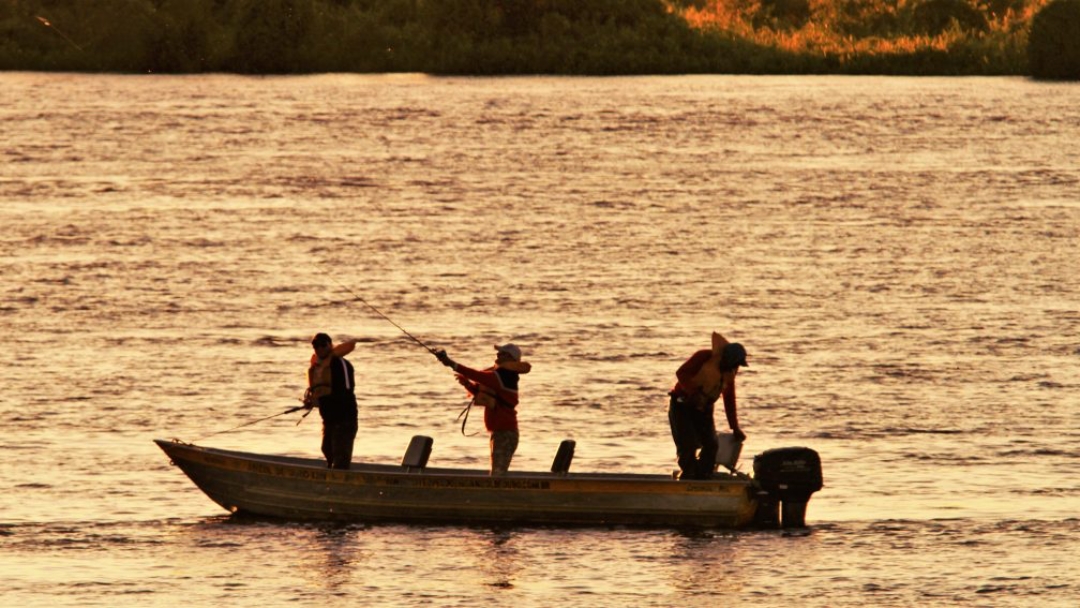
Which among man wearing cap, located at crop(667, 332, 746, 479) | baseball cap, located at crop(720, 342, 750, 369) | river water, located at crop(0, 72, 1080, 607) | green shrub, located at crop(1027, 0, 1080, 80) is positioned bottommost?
river water, located at crop(0, 72, 1080, 607)

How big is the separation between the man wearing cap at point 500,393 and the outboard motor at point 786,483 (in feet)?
9.30

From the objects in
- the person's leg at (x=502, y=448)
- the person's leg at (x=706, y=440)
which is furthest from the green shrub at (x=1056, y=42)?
the person's leg at (x=502, y=448)

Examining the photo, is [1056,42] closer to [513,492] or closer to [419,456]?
[419,456]

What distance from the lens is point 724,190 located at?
70.9 meters

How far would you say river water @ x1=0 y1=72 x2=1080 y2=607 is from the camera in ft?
77.9

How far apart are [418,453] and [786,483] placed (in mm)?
4289

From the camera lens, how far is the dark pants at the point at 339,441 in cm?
2506

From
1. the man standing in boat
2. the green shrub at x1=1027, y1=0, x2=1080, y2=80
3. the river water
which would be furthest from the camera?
the green shrub at x1=1027, y1=0, x2=1080, y2=80

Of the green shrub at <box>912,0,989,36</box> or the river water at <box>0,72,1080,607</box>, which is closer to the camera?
the river water at <box>0,72,1080,607</box>

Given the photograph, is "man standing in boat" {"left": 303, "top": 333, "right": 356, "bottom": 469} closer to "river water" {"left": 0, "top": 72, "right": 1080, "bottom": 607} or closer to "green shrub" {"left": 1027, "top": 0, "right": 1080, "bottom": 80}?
"river water" {"left": 0, "top": 72, "right": 1080, "bottom": 607}

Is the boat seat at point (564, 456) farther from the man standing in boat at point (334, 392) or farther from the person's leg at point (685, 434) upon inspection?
the man standing in boat at point (334, 392)

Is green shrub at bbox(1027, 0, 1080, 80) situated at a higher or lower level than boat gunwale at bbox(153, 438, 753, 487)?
higher

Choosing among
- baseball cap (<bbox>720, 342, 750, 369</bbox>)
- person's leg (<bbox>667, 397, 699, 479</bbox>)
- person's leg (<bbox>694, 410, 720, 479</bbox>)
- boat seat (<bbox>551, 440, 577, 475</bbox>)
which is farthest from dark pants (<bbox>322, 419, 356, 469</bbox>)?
baseball cap (<bbox>720, 342, 750, 369</bbox>)

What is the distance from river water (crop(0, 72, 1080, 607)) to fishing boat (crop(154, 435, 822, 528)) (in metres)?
0.26
